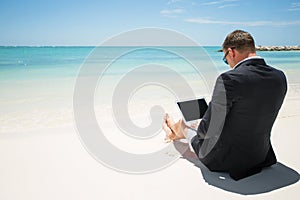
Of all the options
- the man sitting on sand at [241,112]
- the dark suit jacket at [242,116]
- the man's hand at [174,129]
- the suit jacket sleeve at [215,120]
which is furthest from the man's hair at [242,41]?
the man's hand at [174,129]

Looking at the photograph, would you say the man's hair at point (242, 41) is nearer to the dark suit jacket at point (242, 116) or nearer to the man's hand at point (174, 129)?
the dark suit jacket at point (242, 116)

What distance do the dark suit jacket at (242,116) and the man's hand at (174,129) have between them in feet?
1.52

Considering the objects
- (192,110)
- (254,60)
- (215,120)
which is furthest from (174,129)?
(254,60)

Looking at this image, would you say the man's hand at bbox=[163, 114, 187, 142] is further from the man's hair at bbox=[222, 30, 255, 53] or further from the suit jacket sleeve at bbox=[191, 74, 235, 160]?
the man's hair at bbox=[222, 30, 255, 53]

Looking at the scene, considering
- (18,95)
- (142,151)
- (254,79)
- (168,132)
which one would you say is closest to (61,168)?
(142,151)

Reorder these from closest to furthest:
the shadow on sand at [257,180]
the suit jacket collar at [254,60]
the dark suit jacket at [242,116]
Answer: the dark suit jacket at [242,116] < the suit jacket collar at [254,60] < the shadow on sand at [257,180]

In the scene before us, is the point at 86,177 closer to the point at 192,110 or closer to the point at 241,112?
the point at 192,110

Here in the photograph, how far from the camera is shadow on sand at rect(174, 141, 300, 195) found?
8.51 feet

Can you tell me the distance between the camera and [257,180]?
2.75 metres

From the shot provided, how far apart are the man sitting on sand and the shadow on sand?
0.07 m

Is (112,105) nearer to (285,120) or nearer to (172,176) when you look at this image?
(285,120)

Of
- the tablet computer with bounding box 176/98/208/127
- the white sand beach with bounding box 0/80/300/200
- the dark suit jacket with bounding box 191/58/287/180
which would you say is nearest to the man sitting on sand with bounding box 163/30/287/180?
the dark suit jacket with bounding box 191/58/287/180

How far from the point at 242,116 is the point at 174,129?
1141 mm

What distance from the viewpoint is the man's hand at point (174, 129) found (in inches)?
128
